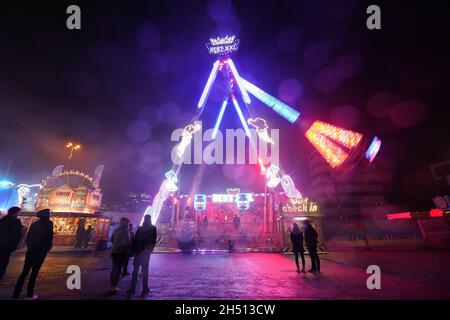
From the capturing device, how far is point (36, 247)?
18.5 feet

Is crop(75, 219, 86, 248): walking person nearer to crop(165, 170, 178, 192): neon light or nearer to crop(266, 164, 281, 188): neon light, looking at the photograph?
crop(165, 170, 178, 192): neon light

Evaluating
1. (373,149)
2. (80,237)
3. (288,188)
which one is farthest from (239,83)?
(373,149)

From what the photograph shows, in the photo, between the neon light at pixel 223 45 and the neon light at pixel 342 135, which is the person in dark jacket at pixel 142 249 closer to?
the neon light at pixel 223 45

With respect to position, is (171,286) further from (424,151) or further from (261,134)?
(424,151)

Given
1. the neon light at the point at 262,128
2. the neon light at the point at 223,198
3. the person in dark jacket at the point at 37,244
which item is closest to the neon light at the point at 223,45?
the neon light at the point at 262,128

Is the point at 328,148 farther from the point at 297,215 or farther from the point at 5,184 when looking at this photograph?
the point at 5,184

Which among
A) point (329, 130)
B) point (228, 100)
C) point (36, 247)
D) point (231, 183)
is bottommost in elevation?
point (36, 247)

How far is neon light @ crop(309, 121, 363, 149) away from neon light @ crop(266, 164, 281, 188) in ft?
53.2

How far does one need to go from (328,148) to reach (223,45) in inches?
895

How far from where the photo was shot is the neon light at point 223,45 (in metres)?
28.2
